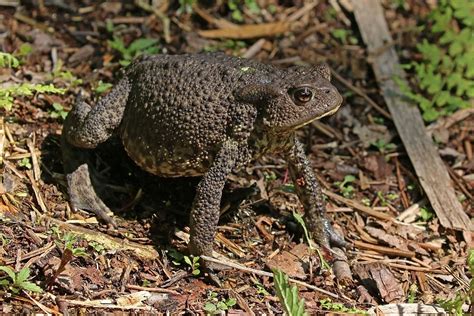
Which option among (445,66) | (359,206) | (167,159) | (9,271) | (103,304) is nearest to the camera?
(9,271)

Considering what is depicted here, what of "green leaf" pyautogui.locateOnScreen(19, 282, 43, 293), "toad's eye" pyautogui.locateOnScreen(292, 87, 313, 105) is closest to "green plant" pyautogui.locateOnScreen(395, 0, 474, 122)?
"toad's eye" pyautogui.locateOnScreen(292, 87, 313, 105)

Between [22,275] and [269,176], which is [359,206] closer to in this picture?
[269,176]

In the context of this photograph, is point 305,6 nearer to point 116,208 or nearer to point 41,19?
point 41,19

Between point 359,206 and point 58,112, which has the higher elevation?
point 58,112

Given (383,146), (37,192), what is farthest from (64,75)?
(383,146)

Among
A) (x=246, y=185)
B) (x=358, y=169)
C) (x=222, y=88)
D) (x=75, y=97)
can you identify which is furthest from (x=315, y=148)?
(x=75, y=97)

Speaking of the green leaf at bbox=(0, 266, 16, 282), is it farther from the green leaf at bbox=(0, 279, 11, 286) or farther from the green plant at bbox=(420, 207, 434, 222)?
the green plant at bbox=(420, 207, 434, 222)

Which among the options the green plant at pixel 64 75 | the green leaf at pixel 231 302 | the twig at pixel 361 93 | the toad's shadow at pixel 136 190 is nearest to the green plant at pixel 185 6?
the green plant at pixel 64 75
